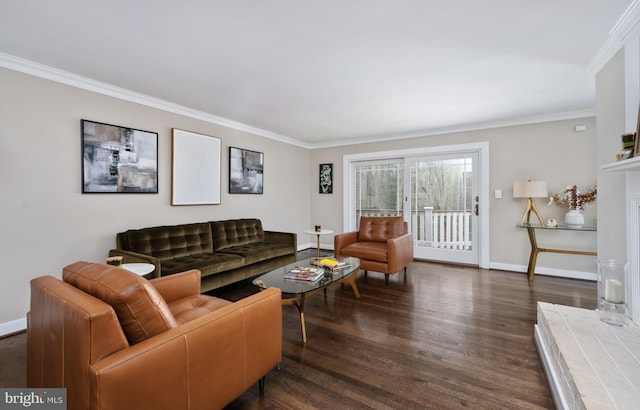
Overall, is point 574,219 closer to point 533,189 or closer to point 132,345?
point 533,189

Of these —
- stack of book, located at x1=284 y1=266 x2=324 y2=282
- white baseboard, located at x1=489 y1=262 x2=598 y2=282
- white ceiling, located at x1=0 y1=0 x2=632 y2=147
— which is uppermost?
white ceiling, located at x1=0 y1=0 x2=632 y2=147

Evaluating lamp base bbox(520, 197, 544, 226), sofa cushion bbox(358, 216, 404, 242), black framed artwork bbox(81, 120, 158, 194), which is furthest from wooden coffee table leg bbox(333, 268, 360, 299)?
lamp base bbox(520, 197, 544, 226)

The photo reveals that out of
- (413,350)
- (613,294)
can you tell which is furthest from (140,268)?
(613,294)

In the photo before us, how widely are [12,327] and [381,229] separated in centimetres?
413

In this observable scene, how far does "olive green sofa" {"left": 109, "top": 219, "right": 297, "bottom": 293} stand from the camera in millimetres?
2980

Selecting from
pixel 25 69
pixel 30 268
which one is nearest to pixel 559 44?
pixel 25 69

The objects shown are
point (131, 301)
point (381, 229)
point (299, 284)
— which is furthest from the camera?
point (381, 229)

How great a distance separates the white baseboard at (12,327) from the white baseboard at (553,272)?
18.7 feet

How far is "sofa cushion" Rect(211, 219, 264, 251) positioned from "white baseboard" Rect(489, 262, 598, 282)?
376 cm

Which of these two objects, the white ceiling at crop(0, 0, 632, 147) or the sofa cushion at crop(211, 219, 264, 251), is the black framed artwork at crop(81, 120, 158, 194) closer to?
the white ceiling at crop(0, 0, 632, 147)

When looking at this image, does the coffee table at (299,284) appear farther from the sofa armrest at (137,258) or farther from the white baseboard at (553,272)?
the white baseboard at (553,272)

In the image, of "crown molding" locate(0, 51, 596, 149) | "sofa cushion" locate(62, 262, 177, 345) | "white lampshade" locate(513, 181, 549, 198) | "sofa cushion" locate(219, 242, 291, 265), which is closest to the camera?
"sofa cushion" locate(62, 262, 177, 345)

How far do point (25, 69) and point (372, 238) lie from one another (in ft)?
13.9

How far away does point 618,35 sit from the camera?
209cm
